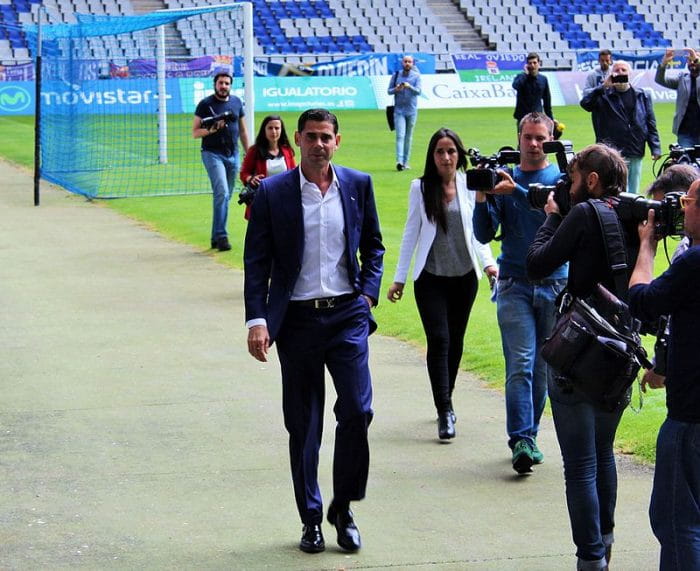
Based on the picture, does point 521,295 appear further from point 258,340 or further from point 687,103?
point 687,103

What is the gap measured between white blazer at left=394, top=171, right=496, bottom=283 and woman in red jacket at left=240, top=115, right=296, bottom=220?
14.1 feet

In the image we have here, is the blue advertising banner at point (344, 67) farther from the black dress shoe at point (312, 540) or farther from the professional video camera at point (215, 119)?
the black dress shoe at point (312, 540)

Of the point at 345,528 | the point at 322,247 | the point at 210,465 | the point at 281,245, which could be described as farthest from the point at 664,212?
the point at 210,465

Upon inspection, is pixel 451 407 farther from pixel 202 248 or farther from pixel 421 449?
pixel 202 248

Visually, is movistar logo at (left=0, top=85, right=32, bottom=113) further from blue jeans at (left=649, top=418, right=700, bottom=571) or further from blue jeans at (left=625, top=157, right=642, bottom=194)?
blue jeans at (left=649, top=418, right=700, bottom=571)

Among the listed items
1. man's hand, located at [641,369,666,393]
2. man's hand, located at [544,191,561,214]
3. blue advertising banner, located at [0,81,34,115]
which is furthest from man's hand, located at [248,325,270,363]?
blue advertising banner, located at [0,81,34,115]

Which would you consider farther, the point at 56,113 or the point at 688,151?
the point at 56,113

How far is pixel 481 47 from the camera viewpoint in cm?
5316

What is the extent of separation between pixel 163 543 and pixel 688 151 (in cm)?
336

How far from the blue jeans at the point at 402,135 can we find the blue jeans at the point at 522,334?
17.0 m

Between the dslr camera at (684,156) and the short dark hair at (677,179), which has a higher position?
the short dark hair at (677,179)

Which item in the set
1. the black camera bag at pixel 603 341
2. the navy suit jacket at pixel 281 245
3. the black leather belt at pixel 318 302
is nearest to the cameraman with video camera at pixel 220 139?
the navy suit jacket at pixel 281 245

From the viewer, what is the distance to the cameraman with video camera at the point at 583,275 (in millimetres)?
5281

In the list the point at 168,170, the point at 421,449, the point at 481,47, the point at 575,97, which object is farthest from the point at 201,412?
the point at 481,47
